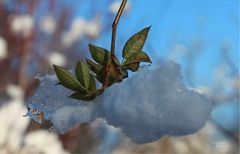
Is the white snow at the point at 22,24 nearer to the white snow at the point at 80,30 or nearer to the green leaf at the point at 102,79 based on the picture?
the white snow at the point at 80,30

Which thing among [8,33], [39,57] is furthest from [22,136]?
[8,33]

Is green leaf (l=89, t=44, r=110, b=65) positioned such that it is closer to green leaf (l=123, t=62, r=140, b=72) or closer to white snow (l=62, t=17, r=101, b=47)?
green leaf (l=123, t=62, r=140, b=72)

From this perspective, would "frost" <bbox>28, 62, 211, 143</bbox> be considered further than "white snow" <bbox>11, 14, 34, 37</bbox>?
No

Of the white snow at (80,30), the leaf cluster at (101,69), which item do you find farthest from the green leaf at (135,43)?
the white snow at (80,30)

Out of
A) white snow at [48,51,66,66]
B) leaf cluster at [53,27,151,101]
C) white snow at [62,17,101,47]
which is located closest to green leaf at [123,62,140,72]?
leaf cluster at [53,27,151,101]

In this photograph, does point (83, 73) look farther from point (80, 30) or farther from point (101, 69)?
point (80, 30)

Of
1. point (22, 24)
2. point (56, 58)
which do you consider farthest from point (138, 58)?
point (22, 24)
